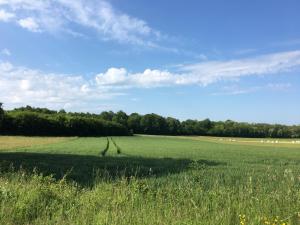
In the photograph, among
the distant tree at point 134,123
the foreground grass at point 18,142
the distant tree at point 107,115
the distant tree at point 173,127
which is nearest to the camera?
the foreground grass at point 18,142

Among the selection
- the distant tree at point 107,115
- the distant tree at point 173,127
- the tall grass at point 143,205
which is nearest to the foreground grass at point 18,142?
the tall grass at point 143,205

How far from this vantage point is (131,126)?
163875 mm

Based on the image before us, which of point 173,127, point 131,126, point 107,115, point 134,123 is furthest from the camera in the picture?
point 107,115

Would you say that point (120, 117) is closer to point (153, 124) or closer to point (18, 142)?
point (153, 124)

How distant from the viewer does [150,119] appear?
165 meters

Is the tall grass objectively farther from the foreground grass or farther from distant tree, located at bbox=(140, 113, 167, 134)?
distant tree, located at bbox=(140, 113, 167, 134)

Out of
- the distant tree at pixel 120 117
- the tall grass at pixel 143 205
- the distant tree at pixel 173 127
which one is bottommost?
the tall grass at pixel 143 205

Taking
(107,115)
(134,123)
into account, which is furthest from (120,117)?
(107,115)

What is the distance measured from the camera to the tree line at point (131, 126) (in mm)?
119312

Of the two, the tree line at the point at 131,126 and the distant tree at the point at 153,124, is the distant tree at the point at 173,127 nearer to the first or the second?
the tree line at the point at 131,126

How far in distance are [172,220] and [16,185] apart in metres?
4.31

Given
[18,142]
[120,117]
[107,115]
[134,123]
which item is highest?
[107,115]

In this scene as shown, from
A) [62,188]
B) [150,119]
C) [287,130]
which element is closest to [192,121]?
[150,119]

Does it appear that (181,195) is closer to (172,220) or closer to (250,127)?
(172,220)
